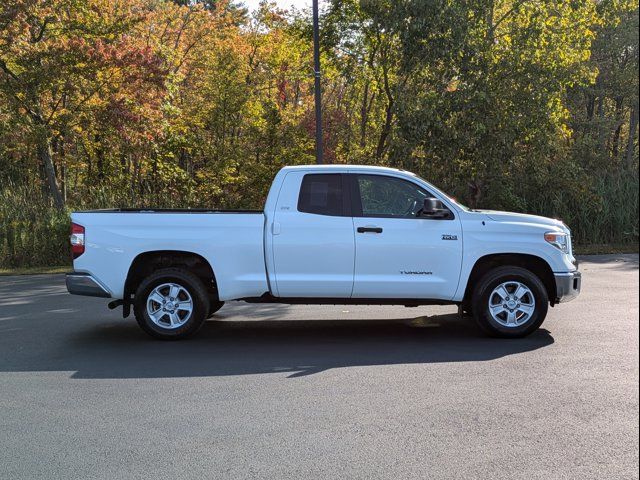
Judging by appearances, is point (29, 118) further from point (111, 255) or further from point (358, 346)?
point (358, 346)

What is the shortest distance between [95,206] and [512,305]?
1519 centimetres

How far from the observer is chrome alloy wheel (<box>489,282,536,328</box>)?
24.6 feet

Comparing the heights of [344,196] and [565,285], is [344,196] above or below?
above

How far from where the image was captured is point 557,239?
24.7 ft

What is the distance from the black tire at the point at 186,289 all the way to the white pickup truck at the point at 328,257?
13 mm

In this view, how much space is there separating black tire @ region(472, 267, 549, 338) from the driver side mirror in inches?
35.2

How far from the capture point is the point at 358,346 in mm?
7277

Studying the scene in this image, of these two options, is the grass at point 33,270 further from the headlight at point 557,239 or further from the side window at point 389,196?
the headlight at point 557,239

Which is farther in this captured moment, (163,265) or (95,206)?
(95,206)

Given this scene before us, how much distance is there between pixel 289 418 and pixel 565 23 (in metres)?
17.3

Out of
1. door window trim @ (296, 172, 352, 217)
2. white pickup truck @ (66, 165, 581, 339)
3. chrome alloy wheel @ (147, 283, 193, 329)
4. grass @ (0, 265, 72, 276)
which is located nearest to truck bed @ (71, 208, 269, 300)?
white pickup truck @ (66, 165, 581, 339)

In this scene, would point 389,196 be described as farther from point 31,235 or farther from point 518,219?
point 31,235

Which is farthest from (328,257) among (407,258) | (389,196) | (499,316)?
(499,316)

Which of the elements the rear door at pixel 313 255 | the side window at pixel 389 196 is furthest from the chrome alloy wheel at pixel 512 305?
the rear door at pixel 313 255
